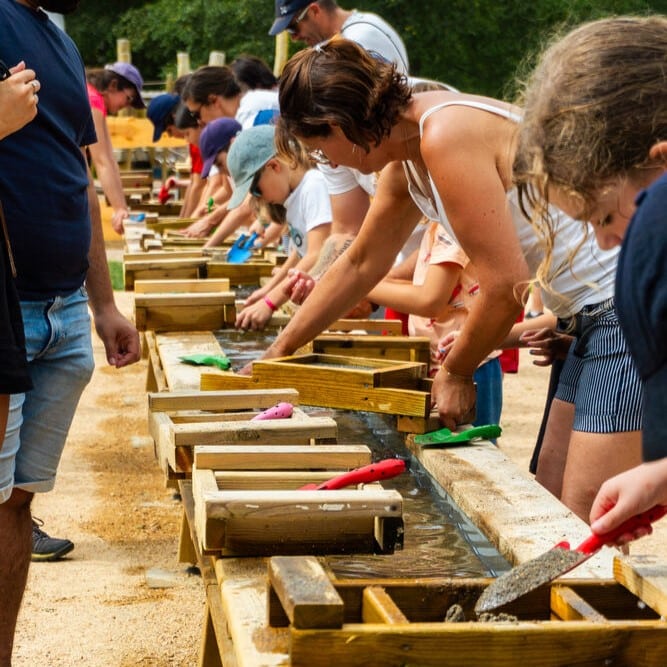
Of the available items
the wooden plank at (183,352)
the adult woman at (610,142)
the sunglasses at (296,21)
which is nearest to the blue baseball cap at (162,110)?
the sunglasses at (296,21)

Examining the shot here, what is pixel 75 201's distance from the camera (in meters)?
3.29

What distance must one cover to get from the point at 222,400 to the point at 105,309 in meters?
0.69

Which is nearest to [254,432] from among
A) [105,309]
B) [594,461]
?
[594,461]

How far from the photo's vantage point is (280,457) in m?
2.70

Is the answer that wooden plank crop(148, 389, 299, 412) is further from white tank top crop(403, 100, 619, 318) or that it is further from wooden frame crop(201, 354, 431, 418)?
white tank top crop(403, 100, 619, 318)

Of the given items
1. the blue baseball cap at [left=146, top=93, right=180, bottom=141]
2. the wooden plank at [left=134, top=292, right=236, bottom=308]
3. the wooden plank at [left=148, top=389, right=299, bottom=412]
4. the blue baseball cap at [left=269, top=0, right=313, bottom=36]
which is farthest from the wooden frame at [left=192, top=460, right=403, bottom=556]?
the blue baseball cap at [left=146, top=93, right=180, bottom=141]

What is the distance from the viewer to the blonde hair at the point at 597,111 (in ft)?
6.04

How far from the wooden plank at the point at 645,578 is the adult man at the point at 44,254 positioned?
65.3 inches

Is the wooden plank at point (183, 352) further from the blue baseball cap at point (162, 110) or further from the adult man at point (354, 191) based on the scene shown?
the blue baseball cap at point (162, 110)

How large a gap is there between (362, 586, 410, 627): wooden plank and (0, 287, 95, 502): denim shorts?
4.97ft

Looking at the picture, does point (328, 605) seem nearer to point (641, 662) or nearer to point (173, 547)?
point (641, 662)

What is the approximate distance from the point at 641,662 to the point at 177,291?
4186 millimetres

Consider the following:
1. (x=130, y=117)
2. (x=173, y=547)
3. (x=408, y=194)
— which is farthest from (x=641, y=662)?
(x=130, y=117)

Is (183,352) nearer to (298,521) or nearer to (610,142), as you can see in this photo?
(298,521)
